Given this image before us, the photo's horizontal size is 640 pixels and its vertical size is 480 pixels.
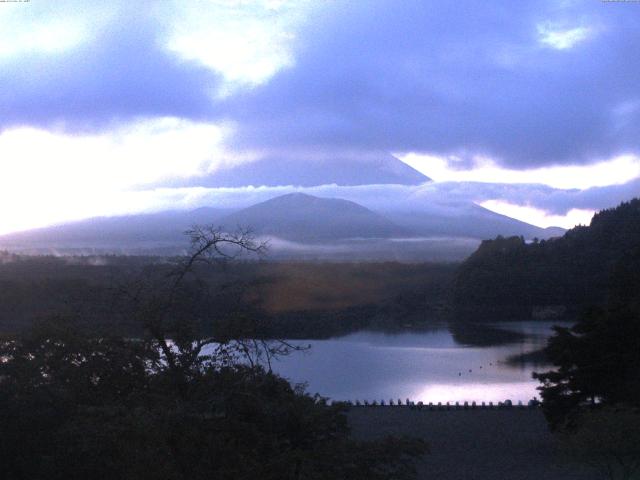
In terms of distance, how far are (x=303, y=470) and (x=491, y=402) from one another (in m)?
16.2

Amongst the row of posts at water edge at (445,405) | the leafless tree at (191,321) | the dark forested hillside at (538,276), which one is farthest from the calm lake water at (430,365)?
the leafless tree at (191,321)

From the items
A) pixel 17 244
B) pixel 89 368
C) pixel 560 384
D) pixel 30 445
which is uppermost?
pixel 17 244

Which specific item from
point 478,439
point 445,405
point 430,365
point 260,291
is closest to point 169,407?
point 260,291

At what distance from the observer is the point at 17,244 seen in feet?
57.4

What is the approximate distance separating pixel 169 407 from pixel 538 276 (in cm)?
2225

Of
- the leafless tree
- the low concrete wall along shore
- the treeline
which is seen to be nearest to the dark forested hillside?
the low concrete wall along shore

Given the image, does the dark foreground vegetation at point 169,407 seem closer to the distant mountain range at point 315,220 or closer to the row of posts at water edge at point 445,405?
the distant mountain range at point 315,220

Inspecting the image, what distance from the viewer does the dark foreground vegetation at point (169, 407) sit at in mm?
5234

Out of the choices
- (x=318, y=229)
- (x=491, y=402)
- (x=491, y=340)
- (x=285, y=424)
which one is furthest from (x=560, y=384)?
(x=285, y=424)

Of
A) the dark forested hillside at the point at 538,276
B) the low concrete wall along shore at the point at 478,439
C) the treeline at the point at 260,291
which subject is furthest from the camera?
the dark forested hillside at the point at 538,276

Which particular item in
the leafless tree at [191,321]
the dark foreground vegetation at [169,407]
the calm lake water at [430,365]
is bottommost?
the calm lake water at [430,365]

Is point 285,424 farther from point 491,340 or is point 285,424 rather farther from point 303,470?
point 491,340

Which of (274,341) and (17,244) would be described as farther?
(17,244)

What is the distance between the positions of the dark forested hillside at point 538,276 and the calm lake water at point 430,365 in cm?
83
